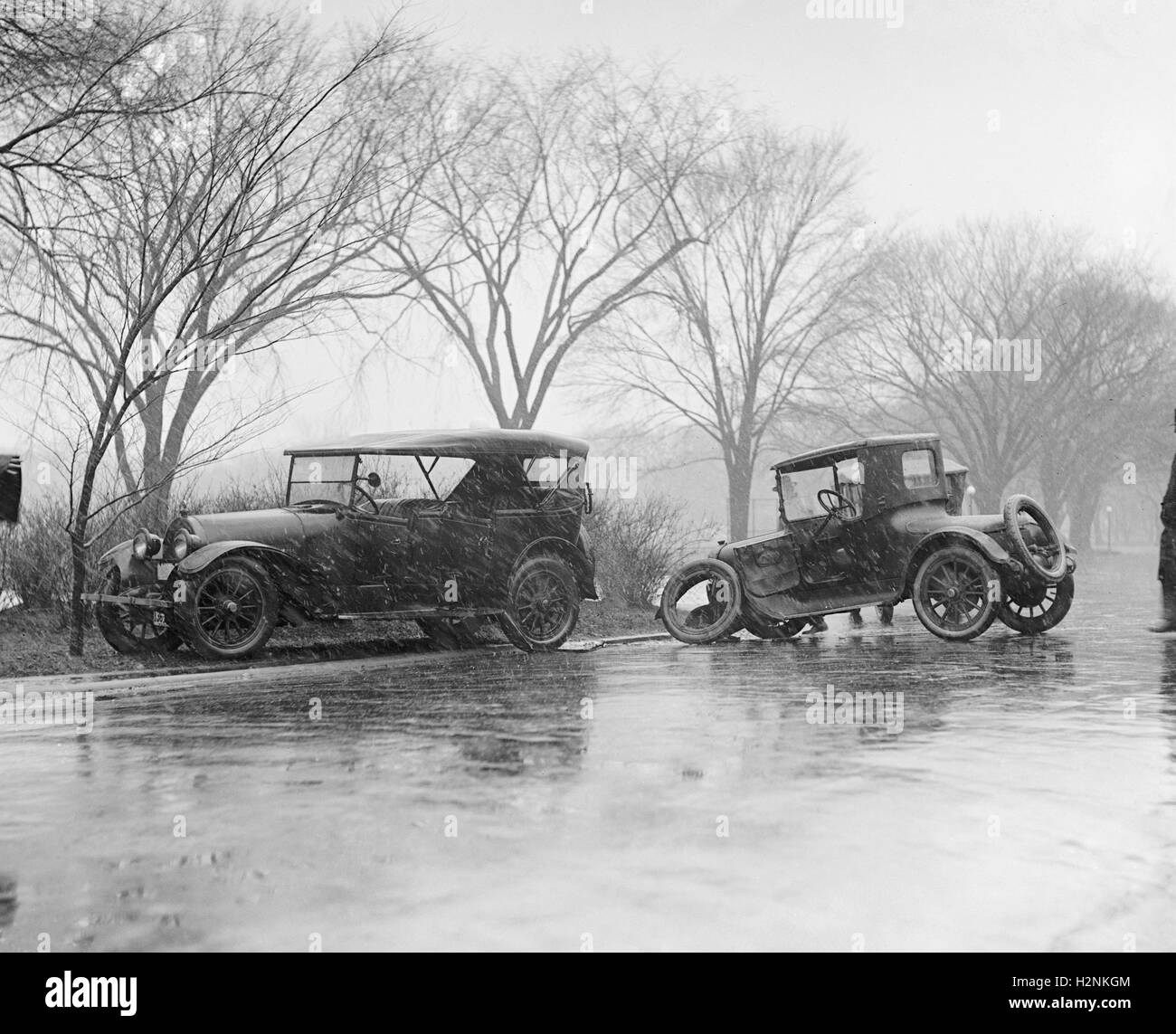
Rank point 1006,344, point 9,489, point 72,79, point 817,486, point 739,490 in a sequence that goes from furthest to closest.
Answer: point 1006,344
point 739,490
point 817,486
point 72,79
point 9,489

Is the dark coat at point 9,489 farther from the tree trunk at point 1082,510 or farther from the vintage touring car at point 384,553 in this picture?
Result: the tree trunk at point 1082,510

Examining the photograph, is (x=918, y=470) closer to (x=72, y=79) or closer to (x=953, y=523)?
(x=953, y=523)

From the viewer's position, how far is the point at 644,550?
2259cm

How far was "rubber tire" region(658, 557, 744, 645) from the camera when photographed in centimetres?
1566

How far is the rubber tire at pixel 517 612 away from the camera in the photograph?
15.0 metres

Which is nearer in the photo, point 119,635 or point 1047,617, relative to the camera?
point 119,635

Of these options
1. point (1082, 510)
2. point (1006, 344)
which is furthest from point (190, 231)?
point (1082, 510)

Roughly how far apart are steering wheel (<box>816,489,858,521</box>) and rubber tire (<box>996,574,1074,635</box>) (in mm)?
1973

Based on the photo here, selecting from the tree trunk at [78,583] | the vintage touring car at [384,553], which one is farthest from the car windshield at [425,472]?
the tree trunk at [78,583]

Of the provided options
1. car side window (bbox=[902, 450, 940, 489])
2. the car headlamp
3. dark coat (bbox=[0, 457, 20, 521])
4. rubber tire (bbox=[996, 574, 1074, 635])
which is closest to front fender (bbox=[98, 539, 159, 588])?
the car headlamp

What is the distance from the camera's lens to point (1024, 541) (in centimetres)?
1423

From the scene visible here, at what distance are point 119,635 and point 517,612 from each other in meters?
4.03

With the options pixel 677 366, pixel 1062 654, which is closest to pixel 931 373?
pixel 677 366

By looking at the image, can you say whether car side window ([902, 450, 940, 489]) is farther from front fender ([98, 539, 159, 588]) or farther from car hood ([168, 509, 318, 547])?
front fender ([98, 539, 159, 588])
